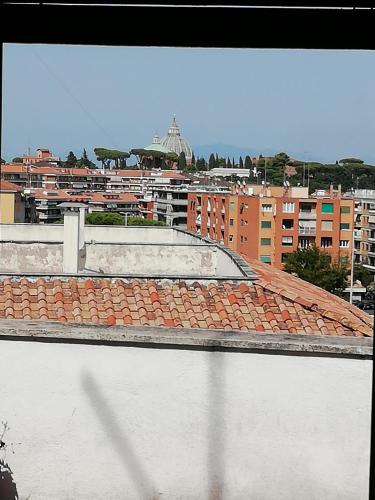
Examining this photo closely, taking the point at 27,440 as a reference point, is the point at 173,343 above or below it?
above

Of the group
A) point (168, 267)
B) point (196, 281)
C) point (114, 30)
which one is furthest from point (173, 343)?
point (168, 267)

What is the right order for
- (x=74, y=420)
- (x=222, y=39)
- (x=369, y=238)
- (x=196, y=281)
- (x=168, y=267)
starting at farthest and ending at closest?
(x=369, y=238) → (x=168, y=267) → (x=196, y=281) → (x=74, y=420) → (x=222, y=39)

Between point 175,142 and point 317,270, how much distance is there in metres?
7.66

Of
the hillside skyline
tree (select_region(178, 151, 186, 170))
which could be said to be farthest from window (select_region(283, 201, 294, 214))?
the hillside skyline

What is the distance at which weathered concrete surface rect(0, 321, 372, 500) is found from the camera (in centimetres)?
193

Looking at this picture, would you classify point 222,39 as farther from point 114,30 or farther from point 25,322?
point 25,322

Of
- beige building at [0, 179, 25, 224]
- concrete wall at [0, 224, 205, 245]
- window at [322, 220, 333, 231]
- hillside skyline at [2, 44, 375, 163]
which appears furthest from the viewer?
window at [322, 220, 333, 231]

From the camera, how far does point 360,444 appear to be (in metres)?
2.03

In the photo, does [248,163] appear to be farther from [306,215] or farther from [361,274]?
[361,274]

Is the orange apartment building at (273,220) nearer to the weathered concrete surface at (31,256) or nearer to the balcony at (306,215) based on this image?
the balcony at (306,215)

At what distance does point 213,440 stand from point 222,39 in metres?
1.39

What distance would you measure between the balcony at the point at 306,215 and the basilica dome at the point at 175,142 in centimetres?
407

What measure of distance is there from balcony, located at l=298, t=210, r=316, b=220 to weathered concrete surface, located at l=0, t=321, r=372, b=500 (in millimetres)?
20683

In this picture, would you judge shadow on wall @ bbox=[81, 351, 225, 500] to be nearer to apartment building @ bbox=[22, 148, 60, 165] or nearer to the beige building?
the beige building
